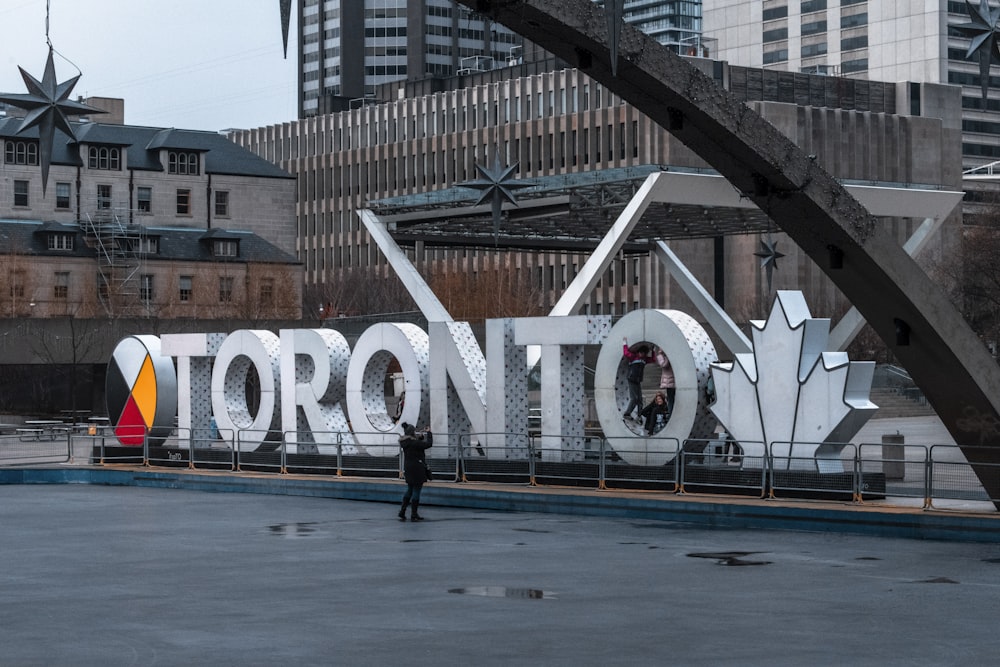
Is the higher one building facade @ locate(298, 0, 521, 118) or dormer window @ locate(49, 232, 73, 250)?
building facade @ locate(298, 0, 521, 118)

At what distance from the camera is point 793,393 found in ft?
88.2

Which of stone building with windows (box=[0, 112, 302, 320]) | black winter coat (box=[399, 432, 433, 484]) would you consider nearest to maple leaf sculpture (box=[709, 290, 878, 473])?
black winter coat (box=[399, 432, 433, 484])

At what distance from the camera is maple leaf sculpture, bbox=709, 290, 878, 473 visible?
26.2 metres

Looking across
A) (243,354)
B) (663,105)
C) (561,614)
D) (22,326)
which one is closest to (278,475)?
(243,354)

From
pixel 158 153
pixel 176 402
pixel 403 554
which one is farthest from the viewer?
pixel 158 153

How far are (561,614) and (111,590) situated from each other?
4.83 meters

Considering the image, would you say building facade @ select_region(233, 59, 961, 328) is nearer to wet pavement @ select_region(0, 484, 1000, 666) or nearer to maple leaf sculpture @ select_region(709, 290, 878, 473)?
maple leaf sculpture @ select_region(709, 290, 878, 473)

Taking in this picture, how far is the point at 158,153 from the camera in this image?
102m

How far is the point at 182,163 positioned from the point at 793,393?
79602 mm

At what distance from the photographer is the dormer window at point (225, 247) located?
100 meters

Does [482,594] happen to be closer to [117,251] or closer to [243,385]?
[243,385]

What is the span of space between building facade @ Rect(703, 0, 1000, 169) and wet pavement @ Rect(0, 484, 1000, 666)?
120 metres

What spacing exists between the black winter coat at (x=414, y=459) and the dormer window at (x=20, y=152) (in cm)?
7420

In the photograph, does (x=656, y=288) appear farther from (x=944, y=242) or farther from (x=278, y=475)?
(x=278, y=475)
